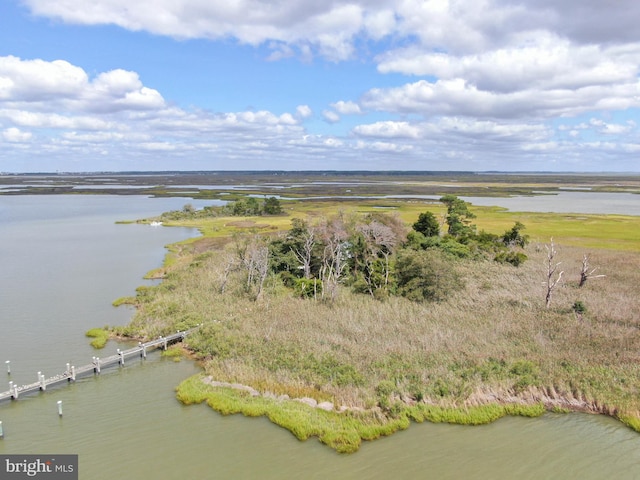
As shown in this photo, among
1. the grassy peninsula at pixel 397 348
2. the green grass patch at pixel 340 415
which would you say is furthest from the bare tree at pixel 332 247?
the green grass patch at pixel 340 415

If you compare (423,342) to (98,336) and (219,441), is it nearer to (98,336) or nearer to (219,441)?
(219,441)

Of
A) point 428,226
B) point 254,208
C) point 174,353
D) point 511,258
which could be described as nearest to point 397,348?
point 174,353

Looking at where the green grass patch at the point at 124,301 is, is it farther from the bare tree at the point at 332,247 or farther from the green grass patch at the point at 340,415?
the green grass patch at the point at 340,415

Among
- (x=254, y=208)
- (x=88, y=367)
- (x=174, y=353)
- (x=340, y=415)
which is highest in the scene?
(x=254, y=208)

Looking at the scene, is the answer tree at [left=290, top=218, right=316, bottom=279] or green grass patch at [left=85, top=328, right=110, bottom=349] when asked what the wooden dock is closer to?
green grass patch at [left=85, top=328, right=110, bottom=349]

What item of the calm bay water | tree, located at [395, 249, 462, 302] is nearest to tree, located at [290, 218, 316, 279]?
tree, located at [395, 249, 462, 302]

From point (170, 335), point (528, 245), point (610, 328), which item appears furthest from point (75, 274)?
point (528, 245)
